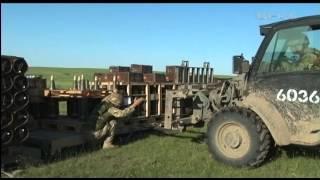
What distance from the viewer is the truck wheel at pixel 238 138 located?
8156 millimetres

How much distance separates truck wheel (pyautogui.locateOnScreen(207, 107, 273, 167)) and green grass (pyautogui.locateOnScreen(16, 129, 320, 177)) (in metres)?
0.16

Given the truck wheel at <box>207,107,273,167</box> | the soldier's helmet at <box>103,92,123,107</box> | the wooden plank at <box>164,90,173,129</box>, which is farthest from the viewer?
the soldier's helmet at <box>103,92,123,107</box>

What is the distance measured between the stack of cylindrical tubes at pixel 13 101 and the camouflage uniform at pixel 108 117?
2137 millimetres

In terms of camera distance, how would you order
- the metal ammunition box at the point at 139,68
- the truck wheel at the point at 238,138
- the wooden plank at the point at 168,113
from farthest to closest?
the metal ammunition box at the point at 139,68 < the wooden plank at the point at 168,113 < the truck wheel at the point at 238,138

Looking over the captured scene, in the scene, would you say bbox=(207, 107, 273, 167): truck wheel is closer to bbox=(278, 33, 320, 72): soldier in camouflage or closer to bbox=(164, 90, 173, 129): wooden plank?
bbox=(278, 33, 320, 72): soldier in camouflage

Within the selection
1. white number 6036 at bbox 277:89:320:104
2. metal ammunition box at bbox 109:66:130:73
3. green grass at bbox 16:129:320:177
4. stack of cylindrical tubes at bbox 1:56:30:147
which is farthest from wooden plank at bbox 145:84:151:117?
white number 6036 at bbox 277:89:320:104

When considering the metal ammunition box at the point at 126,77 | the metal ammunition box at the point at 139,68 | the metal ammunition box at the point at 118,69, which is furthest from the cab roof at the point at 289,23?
the metal ammunition box at the point at 139,68

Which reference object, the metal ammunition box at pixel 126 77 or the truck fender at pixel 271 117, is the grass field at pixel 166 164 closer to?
the truck fender at pixel 271 117

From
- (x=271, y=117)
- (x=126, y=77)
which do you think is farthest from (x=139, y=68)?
(x=271, y=117)

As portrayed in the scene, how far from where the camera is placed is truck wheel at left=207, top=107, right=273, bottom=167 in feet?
26.8

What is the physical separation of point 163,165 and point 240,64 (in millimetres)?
1967

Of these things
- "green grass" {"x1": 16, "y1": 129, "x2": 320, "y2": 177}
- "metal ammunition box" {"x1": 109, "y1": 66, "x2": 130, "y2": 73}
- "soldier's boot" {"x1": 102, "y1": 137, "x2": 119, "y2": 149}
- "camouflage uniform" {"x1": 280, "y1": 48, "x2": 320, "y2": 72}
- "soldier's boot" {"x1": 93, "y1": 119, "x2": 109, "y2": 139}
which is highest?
"camouflage uniform" {"x1": 280, "y1": 48, "x2": 320, "y2": 72}

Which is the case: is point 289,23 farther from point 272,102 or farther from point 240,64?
point 272,102

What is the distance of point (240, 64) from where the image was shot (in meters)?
8.48
